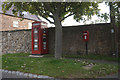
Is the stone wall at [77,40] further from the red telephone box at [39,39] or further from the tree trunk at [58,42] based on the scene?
the tree trunk at [58,42]

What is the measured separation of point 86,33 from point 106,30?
1.59m

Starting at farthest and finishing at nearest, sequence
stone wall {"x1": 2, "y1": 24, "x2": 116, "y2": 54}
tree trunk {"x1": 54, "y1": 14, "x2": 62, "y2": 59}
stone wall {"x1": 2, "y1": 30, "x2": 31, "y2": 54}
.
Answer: stone wall {"x1": 2, "y1": 30, "x2": 31, "y2": 54} → stone wall {"x1": 2, "y1": 24, "x2": 116, "y2": 54} → tree trunk {"x1": 54, "y1": 14, "x2": 62, "y2": 59}

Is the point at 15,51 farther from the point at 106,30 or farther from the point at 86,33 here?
the point at 106,30

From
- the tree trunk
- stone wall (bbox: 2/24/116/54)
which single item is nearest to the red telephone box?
stone wall (bbox: 2/24/116/54)

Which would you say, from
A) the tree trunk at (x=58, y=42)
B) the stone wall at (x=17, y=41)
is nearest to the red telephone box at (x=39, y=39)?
the stone wall at (x=17, y=41)

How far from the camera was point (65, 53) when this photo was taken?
1055cm

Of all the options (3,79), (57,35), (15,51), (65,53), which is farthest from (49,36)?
(3,79)

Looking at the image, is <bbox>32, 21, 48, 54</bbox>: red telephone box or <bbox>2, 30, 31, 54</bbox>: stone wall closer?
<bbox>32, 21, 48, 54</bbox>: red telephone box

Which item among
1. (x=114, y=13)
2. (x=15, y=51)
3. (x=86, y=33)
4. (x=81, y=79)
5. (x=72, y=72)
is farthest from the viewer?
(x=15, y=51)

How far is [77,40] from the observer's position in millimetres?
10062

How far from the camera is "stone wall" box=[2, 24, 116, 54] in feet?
29.6

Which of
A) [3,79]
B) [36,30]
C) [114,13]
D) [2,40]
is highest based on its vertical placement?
[114,13]

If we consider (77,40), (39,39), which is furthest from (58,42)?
(39,39)

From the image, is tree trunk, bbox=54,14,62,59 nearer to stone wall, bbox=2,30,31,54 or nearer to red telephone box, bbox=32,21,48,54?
red telephone box, bbox=32,21,48,54
